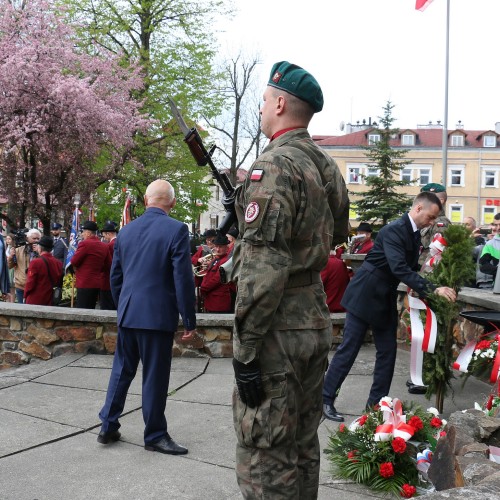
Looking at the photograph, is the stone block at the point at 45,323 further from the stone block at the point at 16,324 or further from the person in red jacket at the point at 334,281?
the person in red jacket at the point at 334,281

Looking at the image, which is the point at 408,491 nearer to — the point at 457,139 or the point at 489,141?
the point at 489,141

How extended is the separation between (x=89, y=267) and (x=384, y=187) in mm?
34391

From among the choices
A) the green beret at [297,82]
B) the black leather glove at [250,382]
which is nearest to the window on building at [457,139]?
the green beret at [297,82]

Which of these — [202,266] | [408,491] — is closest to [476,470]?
[408,491]

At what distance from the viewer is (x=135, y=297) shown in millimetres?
4668

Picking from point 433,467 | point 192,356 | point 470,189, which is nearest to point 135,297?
point 433,467

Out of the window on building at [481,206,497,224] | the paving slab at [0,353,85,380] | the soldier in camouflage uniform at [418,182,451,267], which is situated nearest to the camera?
the paving slab at [0,353,85,380]

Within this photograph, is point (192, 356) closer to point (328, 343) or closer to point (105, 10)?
point (328, 343)

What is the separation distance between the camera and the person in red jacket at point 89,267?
33.5ft

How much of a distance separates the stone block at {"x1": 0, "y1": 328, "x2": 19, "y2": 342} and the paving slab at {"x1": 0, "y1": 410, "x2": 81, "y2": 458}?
261 cm

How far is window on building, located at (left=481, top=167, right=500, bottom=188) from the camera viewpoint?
64.6m

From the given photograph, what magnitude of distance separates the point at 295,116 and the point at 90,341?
17.9ft

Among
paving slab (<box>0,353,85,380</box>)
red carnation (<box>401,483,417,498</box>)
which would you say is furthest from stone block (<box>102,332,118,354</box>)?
red carnation (<box>401,483,417,498</box>)

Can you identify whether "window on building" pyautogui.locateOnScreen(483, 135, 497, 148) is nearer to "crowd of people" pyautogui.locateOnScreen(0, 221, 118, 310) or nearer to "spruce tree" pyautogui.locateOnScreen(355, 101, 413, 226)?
"spruce tree" pyautogui.locateOnScreen(355, 101, 413, 226)
